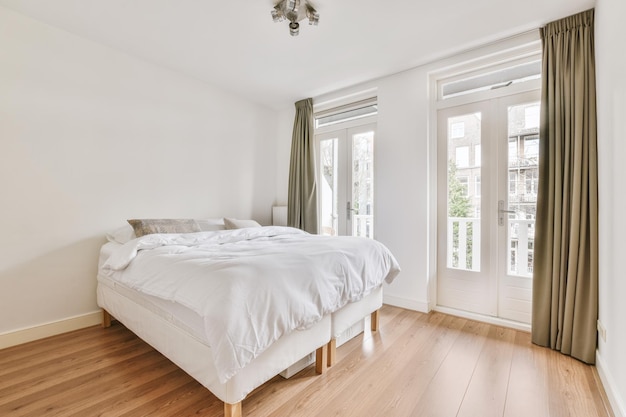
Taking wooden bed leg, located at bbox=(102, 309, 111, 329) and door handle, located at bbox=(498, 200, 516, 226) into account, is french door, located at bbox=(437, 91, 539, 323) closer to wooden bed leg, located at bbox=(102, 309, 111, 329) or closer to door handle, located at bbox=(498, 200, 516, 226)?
door handle, located at bbox=(498, 200, 516, 226)

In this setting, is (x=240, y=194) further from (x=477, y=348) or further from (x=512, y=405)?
(x=512, y=405)

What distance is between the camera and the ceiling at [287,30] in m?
2.16

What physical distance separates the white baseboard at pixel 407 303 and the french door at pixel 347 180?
78 cm

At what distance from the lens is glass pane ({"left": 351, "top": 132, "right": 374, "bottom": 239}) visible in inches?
141

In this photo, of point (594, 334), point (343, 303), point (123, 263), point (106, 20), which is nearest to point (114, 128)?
point (106, 20)

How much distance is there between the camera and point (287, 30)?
2467 mm

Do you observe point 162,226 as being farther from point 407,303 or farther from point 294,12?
point 407,303

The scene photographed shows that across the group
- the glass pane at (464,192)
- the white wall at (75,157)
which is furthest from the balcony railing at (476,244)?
the white wall at (75,157)

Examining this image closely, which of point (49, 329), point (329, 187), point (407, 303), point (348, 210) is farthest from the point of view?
point (329, 187)

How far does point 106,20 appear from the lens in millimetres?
2334

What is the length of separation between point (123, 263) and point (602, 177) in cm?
329

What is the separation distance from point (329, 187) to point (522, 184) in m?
2.16

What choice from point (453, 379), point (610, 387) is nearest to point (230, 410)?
point (453, 379)

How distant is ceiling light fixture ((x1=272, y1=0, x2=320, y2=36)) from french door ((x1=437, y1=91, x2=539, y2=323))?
1.67 m
